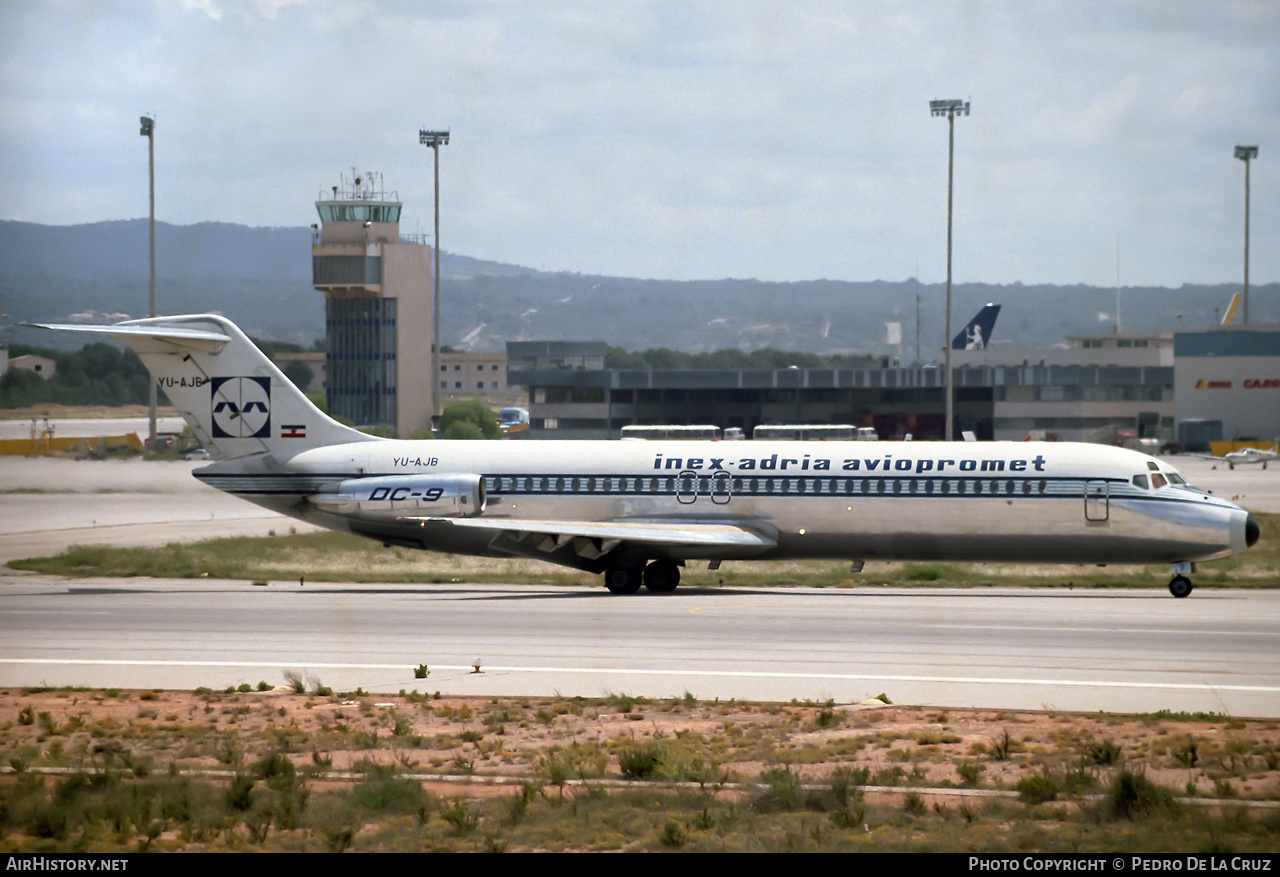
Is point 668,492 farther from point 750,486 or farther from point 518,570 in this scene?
point 518,570

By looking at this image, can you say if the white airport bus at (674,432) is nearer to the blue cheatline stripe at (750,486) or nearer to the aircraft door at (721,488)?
the blue cheatline stripe at (750,486)

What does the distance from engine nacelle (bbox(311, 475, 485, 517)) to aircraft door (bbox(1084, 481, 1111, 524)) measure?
13488mm

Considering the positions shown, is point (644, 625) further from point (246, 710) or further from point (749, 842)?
point (749, 842)

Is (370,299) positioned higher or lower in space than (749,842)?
higher

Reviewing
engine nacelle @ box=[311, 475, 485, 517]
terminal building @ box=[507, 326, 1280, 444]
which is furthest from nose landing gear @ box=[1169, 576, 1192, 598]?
terminal building @ box=[507, 326, 1280, 444]

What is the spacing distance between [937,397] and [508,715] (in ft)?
311

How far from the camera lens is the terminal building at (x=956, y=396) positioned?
106m

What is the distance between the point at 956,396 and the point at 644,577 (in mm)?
81918

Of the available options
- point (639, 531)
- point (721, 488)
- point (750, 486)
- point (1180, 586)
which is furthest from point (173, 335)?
point (1180, 586)

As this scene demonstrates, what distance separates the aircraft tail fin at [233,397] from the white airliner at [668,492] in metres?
0.04

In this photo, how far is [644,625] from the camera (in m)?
24.9

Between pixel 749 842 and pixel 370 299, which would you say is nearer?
pixel 749 842

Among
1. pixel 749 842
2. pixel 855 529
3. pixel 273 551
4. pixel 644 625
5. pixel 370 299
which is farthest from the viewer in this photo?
pixel 370 299

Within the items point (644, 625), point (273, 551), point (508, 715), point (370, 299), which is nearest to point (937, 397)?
point (370, 299)
